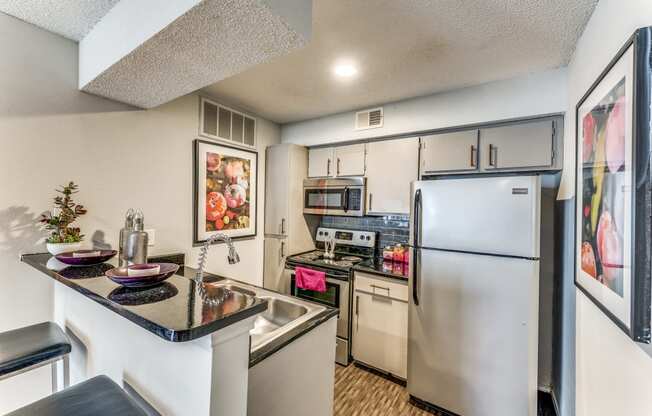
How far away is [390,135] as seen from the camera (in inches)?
102

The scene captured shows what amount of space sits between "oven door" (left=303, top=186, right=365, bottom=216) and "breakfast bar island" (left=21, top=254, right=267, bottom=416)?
1853mm

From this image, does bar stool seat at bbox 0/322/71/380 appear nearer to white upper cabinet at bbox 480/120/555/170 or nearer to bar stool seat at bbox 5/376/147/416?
bar stool seat at bbox 5/376/147/416

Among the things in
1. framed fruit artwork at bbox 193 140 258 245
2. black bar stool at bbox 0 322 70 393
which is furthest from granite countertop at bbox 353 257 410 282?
black bar stool at bbox 0 322 70 393

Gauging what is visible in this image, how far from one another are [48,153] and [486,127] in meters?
2.96

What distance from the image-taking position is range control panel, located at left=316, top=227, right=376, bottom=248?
9.51 ft

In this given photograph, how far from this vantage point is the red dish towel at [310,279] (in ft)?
8.38

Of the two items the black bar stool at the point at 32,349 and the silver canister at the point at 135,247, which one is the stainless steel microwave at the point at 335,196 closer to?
the silver canister at the point at 135,247

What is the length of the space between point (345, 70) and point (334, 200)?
128 centimetres

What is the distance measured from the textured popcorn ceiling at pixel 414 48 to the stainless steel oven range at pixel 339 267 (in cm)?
142

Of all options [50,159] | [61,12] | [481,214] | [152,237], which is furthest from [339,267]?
[61,12]

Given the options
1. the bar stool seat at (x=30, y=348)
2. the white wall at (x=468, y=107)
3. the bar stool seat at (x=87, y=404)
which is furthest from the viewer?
the white wall at (x=468, y=107)

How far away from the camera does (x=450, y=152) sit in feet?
7.53

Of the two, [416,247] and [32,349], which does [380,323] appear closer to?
[416,247]

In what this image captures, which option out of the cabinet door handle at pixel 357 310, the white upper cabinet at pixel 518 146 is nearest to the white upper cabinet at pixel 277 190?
the cabinet door handle at pixel 357 310
